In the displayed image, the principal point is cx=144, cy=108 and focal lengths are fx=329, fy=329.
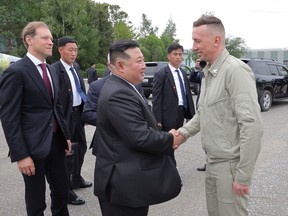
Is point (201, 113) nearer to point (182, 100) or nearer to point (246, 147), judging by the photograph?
point (246, 147)

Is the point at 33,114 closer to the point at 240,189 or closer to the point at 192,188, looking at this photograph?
the point at 240,189

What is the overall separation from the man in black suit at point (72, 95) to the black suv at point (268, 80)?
26.8ft

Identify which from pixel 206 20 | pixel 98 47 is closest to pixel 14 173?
pixel 206 20

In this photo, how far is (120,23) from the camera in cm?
6400

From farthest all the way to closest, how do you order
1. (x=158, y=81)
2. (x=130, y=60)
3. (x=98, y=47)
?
(x=98, y=47) → (x=158, y=81) → (x=130, y=60)

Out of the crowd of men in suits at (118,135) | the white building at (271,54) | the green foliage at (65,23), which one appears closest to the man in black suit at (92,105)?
the crowd of men in suits at (118,135)

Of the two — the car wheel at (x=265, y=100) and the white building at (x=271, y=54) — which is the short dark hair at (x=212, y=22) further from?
the white building at (x=271, y=54)

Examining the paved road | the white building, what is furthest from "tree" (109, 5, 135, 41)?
the paved road

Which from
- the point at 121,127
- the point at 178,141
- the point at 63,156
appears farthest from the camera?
the point at 63,156

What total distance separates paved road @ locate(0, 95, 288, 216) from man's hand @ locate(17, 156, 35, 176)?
1230 mm

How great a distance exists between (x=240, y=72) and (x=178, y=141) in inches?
26.1

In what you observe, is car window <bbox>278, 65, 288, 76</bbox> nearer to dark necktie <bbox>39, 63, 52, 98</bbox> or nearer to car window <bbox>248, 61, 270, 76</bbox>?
car window <bbox>248, 61, 270, 76</bbox>

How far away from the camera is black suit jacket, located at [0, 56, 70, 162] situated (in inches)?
110

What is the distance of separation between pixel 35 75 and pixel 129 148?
1318 millimetres
